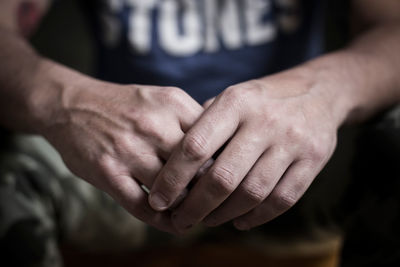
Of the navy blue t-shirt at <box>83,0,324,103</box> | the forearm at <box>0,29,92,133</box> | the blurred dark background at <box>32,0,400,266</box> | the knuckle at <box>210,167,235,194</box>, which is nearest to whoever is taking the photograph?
the knuckle at <box>210,167,235,194</box>

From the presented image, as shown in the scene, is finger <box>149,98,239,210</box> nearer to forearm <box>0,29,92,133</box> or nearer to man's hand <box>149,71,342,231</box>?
man's hand <box>149,71,342,231</box>

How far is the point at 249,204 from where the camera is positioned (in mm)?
495

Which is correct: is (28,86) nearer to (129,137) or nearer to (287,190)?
(129,137)

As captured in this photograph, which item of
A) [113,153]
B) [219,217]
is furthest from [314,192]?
[113,153]

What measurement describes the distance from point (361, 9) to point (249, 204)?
46 cm

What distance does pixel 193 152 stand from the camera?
47cm

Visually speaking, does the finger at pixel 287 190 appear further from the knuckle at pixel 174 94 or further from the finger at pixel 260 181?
the knuckle at pixel 174 94

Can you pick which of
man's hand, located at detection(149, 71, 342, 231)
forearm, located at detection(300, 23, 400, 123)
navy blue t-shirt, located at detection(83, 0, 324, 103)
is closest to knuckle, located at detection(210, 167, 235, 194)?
man's hand, located at detection(149, 71, 342, 231)

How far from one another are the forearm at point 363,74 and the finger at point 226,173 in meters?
0.15

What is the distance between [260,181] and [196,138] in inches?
3.4

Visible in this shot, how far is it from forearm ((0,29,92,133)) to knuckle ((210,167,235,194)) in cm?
23

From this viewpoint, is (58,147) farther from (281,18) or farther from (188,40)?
(281,18)

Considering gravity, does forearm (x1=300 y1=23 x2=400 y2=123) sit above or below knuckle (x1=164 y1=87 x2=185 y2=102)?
below

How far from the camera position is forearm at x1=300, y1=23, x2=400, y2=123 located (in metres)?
0.59
